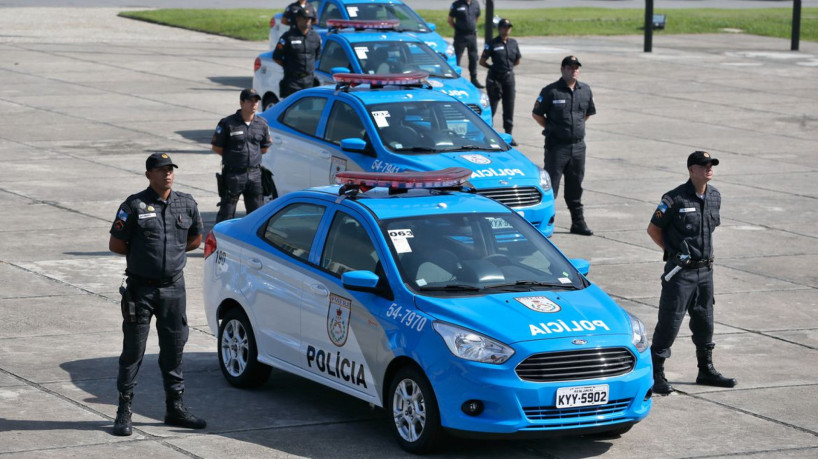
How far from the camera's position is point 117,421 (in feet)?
29.4

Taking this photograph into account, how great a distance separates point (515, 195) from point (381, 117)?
5.99 ft

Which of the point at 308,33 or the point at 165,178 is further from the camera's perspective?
the point at 308,33

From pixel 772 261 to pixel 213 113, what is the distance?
1194 centimetres

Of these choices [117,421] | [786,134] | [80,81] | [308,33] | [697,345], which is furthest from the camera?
[80,81]

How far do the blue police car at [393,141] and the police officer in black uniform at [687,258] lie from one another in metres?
4.04

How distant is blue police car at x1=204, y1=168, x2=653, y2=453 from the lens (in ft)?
27.4

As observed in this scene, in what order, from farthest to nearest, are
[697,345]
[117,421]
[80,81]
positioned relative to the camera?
[80,81] < [697,345] < [117,421]

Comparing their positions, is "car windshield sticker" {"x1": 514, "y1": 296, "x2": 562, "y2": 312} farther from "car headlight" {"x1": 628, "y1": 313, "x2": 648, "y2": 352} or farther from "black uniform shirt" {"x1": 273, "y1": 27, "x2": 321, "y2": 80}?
"black uniform shirt" {"x1": 273, "y1": 27, "x2": 321, "y2": 80}

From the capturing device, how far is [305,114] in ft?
52.3

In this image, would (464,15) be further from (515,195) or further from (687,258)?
(687,258)

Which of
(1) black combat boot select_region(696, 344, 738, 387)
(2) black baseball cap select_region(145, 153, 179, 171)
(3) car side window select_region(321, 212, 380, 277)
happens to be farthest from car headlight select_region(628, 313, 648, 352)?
(2) black baseball cap select_region(145, 153, 179, 171)

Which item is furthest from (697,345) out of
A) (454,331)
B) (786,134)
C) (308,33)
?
(786,134)

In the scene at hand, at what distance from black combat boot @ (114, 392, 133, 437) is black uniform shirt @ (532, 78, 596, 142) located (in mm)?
8072

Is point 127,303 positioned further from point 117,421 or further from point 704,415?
point 704,415
